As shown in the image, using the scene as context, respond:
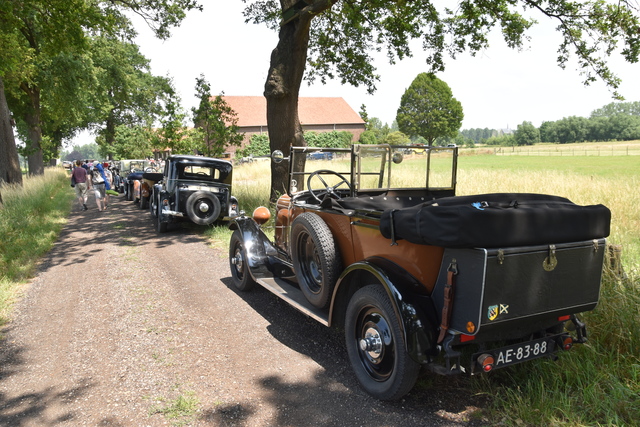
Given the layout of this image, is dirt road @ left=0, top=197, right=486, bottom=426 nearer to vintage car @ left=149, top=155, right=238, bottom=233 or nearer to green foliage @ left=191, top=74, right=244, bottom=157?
vintage car @ left=149, top=155, right=238, bottom=233

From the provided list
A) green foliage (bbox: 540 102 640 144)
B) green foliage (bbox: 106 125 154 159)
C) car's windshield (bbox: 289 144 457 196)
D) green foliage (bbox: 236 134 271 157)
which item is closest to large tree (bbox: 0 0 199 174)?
car's windshield (bbox: 289 144 457 196)

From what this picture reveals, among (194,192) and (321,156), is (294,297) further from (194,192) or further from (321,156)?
(194,192)

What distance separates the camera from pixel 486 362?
9.27 feet

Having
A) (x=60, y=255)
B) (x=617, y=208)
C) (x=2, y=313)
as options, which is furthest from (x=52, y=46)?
(x=617, y=208)

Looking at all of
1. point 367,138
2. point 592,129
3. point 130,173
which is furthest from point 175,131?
point 592,129

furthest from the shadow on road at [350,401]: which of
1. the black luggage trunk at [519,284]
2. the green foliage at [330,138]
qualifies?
the green foliage at [330,138]

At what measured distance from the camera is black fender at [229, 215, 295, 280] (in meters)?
5.38

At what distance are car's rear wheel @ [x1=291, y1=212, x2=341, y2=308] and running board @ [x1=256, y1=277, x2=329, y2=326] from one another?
7cm

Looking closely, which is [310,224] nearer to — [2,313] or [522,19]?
[2,313]

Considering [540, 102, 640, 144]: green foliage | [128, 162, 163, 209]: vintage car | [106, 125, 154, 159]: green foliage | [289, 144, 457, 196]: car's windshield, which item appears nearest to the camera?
[289, 144, 457, 196]: car's windshield

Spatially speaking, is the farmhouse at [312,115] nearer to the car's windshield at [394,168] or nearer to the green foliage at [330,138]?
the green foliage at [330,138]

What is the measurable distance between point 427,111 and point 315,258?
8481 centimetres

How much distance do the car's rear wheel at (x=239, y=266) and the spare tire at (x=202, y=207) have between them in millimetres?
4438

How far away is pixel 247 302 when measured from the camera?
5.59 meters
